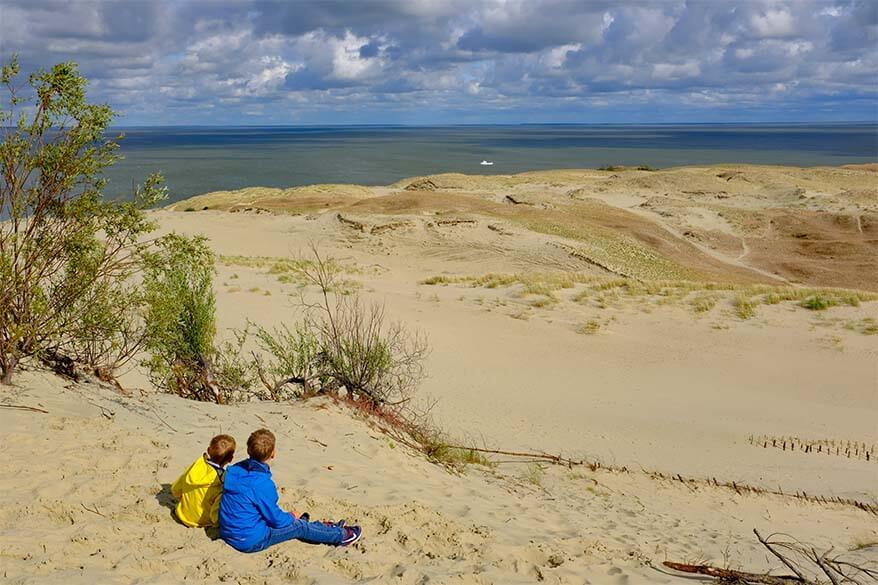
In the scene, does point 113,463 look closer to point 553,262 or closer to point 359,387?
point 359,387

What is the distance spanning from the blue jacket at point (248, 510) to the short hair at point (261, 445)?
10 centimetres

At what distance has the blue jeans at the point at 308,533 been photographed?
16.8 ft

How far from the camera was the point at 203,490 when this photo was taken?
17.2 ft

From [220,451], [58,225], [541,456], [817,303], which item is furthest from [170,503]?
[817,303]

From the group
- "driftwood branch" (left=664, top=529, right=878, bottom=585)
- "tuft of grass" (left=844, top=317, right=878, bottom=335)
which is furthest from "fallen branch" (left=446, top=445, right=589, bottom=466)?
"tuft of grass" (left=844, top=317, right=878, bottom=335)

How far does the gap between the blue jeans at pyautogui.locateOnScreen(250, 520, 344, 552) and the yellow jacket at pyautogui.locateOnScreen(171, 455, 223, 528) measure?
509 millimetres

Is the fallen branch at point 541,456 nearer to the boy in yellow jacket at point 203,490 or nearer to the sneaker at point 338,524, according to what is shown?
the sneaker at point 338,524

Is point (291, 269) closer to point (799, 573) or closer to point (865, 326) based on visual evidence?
point (865, 326)

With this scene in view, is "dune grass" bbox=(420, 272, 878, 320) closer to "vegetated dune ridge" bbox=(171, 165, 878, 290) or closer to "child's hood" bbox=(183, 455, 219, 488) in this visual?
"vegetated dune ridge" bbox=(171, 165, 878, 290)

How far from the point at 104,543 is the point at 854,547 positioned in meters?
6.84

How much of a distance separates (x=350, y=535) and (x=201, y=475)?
48.3 inches

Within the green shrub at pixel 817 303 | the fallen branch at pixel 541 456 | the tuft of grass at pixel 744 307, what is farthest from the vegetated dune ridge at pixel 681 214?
the fallen branch at pixel 541 456

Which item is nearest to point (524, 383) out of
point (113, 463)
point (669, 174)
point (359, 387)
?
point (359, 387)

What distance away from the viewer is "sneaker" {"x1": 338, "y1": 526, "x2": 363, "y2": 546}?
17.3 ft
